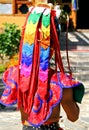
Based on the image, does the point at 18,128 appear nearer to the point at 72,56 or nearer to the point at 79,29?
the point at 72,56

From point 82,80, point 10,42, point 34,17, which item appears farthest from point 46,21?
point 10,42

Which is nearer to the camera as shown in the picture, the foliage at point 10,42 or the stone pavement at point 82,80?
the stone pavement at point 82,80

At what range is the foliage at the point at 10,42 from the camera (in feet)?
40.5

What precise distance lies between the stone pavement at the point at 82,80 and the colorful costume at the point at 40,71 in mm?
3630

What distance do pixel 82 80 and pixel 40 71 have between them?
851 centimetres

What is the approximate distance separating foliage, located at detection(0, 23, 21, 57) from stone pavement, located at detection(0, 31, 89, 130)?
1.52 metres

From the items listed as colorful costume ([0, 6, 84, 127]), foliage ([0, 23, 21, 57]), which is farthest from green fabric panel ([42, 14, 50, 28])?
foliage ([0, 23, 21, 57])

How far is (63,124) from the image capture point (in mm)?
7164

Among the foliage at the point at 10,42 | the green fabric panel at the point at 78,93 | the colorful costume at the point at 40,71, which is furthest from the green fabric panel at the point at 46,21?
the foliage at the point at 10,42

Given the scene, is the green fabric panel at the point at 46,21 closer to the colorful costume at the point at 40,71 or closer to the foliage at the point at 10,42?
the colorful costume at the point at 40,71

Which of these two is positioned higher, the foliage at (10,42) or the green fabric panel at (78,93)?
the green fabric panel at (78,93)

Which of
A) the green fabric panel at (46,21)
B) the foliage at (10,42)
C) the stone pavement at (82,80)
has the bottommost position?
the stone pavement at (82,80)

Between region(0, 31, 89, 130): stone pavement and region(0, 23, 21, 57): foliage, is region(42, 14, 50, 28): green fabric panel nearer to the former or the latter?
region(0, 31, 89, 130): stone pavement

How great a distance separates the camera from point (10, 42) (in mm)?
12336
